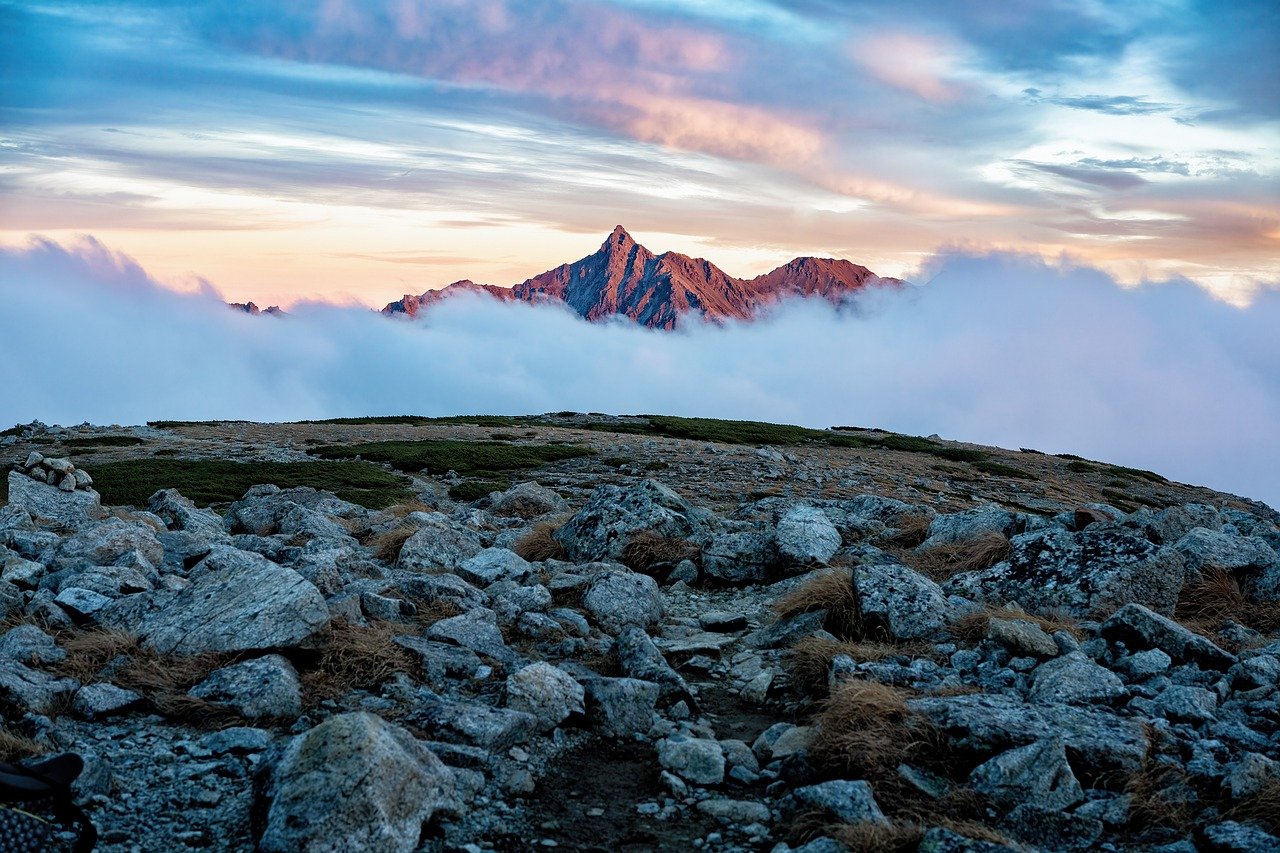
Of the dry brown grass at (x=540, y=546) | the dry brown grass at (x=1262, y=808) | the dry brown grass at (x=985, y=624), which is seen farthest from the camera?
the dry brown grass at (x=540, y=546)

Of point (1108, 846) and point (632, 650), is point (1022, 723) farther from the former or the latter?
point (632, 650)

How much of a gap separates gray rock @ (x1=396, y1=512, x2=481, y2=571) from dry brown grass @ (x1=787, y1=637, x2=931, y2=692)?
230 inches

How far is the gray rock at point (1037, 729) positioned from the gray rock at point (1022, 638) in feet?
4.71

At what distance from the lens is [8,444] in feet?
152

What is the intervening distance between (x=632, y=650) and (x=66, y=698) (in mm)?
5374

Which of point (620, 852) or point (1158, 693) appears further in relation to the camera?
point (1158, 693)

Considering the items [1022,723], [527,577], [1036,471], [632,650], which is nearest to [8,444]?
[527,577]

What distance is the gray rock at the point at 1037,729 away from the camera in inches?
269

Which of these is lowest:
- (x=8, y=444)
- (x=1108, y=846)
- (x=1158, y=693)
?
(x=8, y=444)

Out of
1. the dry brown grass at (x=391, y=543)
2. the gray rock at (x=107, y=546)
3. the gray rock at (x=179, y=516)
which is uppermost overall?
the gray rock at (x=107, y=546)

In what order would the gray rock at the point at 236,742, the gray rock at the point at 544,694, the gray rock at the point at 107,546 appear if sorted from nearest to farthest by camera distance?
the gray rock at the point at 236,742 → the gray rock at the point at 544,694 → the gray rock at the point at 107,546

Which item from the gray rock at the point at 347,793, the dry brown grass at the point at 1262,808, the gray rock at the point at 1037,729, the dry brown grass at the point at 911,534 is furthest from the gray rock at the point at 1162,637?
the gray rock at the point at 347,793

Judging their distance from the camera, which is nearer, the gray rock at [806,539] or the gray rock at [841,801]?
the gray rock at [841,801]

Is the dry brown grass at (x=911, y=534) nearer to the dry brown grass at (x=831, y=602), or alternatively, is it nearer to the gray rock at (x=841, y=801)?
the dry brown grass at (x=831, y=602)
